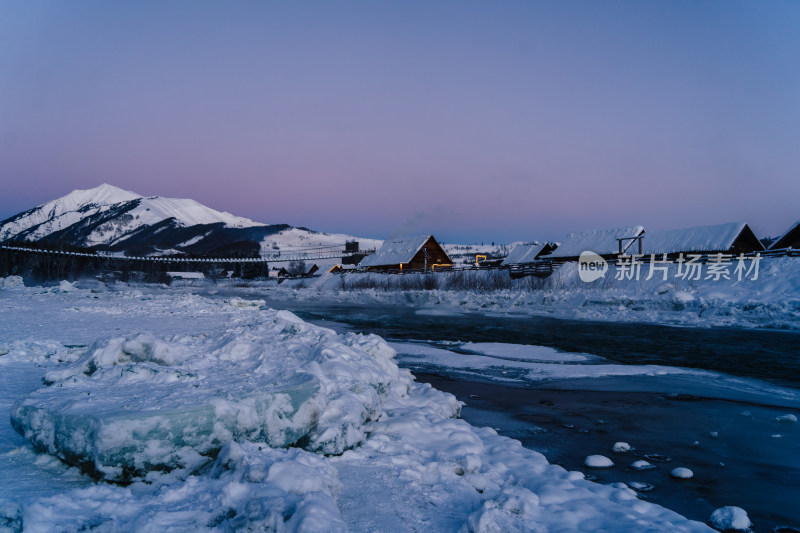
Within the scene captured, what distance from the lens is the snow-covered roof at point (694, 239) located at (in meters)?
35.9

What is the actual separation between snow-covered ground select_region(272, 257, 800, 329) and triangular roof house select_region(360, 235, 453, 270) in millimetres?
17413

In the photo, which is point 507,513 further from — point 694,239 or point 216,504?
point 694,239

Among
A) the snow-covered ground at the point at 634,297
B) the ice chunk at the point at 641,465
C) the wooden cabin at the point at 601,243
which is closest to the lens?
the ice chunk at the point at 641,465

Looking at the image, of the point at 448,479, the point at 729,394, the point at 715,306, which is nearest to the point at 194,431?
the point at 448,479

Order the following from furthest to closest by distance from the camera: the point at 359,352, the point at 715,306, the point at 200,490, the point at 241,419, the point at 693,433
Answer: the point at 715,306, the point at 359,352, the point at 693,433, the point at 241,419, the point at 200,490

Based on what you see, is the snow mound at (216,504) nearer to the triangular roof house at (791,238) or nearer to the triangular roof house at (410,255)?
the triangular roof house at (791,238)

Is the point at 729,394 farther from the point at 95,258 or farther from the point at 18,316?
the point at 95,258

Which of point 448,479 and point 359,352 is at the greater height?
point 359,352

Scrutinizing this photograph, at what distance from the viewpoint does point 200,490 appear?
2832 mm

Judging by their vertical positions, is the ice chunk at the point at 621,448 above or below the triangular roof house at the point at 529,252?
below

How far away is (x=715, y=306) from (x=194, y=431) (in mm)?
22941
